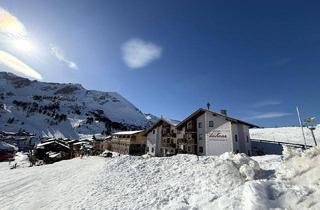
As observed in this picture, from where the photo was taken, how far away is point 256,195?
792cm

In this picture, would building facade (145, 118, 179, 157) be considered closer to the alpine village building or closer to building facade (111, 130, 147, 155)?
the alpine village building

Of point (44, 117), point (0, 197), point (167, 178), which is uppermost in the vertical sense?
point (44, 117)

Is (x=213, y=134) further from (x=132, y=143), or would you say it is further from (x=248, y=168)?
(x=132, y=143)

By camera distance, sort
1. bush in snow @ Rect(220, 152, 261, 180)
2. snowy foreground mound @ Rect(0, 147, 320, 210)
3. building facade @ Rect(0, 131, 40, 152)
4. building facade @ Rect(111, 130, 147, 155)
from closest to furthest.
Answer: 1. snowy foreground mound @ Rect(0, 147, 320, 210)
2. bush in snow @ Rect(220, 152, 261, 180)
3. building facade @ Rect(111, 130, 147, 155)
4. building facade @ Rect(0, 131, 40, 152)

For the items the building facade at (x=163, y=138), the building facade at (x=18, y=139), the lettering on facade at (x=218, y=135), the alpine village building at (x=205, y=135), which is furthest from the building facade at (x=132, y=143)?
the building facade at (x=18, y=139)

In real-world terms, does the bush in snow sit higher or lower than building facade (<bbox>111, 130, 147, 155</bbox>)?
lower

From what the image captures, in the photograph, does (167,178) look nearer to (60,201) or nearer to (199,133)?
(60,201)

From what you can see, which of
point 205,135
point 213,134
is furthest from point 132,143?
point 213,134

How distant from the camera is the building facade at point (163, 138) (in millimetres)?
40344

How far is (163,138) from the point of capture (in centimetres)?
4300

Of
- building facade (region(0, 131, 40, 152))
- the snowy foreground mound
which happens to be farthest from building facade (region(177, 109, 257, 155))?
building facade (region(0, 131, 40, 152))

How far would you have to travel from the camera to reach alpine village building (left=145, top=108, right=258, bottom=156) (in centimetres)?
3014

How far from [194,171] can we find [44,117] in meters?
179

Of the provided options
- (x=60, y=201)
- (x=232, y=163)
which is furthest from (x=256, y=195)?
(x=60, y=201)
